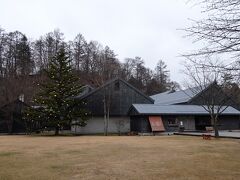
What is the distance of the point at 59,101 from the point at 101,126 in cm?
828

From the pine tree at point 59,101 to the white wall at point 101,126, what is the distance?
436 centimetres

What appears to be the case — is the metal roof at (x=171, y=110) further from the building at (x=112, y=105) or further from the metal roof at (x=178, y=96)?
the building at (x=112, y=105)

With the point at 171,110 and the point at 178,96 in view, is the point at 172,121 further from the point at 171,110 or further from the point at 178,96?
the point at 178,96

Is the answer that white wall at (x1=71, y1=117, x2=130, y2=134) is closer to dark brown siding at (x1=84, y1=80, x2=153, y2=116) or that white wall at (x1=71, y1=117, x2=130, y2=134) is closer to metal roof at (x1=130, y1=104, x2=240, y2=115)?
dark brown siding at (x1=84, y1=80, x2=153, y2=116)

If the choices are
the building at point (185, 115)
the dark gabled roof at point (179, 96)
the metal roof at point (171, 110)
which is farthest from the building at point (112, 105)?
the dark gabled roof at point (179, 96)

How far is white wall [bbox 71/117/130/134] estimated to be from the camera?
→ 42281mm

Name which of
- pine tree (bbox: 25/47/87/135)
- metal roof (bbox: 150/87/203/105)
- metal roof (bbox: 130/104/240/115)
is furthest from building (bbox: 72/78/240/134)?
pine tree (bbox: 25/47/87/135)

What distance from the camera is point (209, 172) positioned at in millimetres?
10344

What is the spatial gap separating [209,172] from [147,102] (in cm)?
3465

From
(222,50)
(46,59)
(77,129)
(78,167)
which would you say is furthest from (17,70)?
(222,50)

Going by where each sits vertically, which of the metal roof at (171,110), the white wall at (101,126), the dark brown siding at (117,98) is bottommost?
the white wall at (101,126)

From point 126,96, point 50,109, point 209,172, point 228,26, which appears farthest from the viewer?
point 126,96

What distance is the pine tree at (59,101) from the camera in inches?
1417

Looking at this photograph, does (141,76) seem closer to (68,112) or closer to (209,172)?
(68,112)
